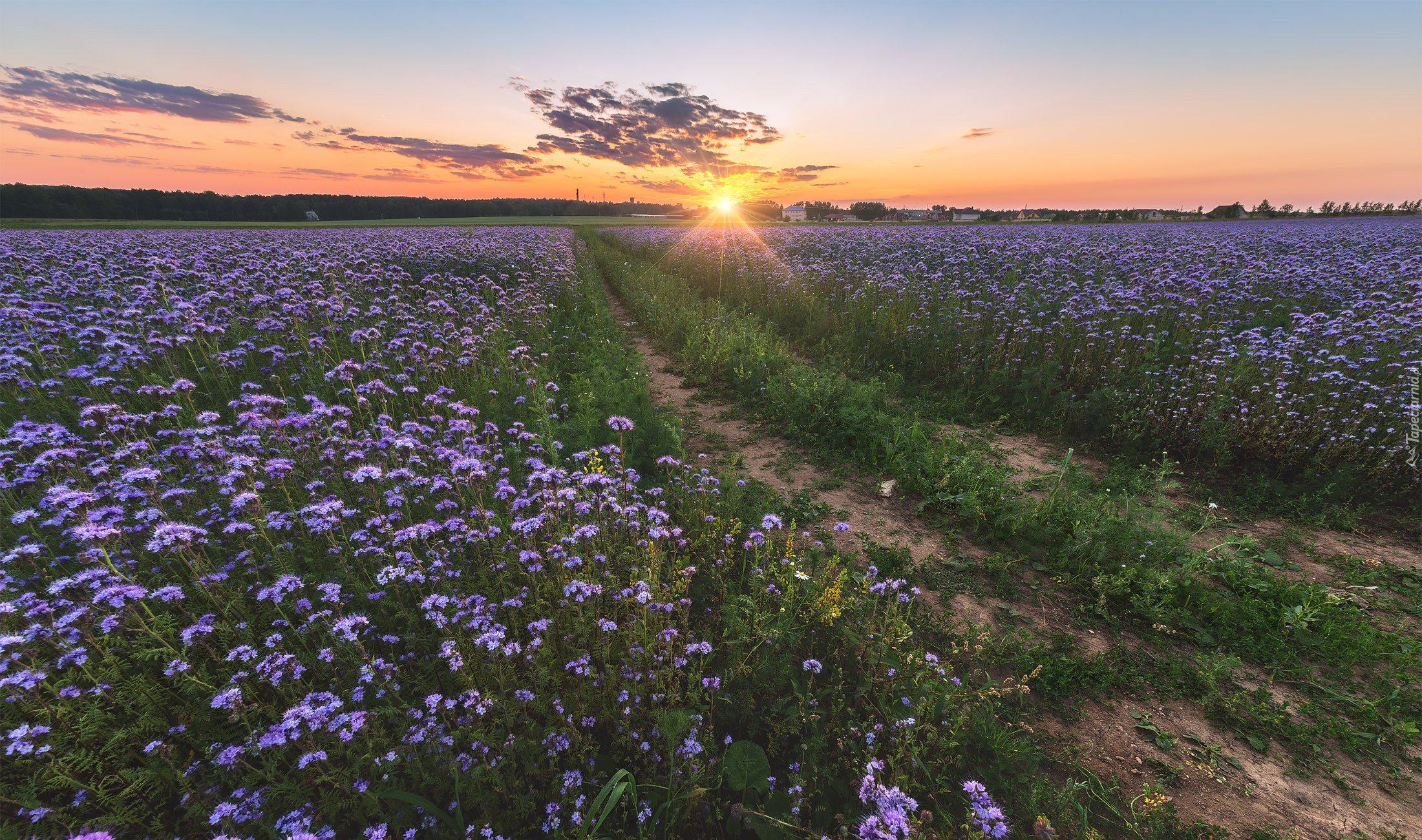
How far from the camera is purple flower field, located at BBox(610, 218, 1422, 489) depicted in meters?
6.25

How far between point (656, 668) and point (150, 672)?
3.16m

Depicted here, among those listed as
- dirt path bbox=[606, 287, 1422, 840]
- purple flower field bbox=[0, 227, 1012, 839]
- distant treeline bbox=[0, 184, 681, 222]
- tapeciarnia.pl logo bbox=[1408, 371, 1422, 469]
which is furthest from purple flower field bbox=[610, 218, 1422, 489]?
distant treeline bbox=[0, 184, 681, 222]

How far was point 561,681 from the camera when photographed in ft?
10.2

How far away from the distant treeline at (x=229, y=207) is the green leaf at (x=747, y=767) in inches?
3455

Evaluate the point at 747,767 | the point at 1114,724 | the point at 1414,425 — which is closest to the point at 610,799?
the point at 747,767

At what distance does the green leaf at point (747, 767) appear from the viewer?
2.67 m

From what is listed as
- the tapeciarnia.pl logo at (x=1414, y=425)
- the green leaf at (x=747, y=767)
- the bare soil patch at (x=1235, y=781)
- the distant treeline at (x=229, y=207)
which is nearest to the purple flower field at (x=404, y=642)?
the green leaf at (x=747, y=767)

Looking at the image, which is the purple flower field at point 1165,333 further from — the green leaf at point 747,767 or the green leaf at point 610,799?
the green leaf at point 610,799

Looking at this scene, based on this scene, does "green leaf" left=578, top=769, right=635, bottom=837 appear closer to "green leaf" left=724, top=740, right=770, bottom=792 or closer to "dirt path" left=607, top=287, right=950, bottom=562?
"green leaf" left=724, top=740, right=770, bottom=792

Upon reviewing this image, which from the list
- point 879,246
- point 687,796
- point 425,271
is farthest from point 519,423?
point 879,246

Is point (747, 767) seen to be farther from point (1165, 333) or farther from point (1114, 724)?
point (1165, 333)

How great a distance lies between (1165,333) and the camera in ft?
26.9

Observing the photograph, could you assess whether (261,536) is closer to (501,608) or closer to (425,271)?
(501,608)

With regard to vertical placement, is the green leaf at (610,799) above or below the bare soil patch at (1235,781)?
above
